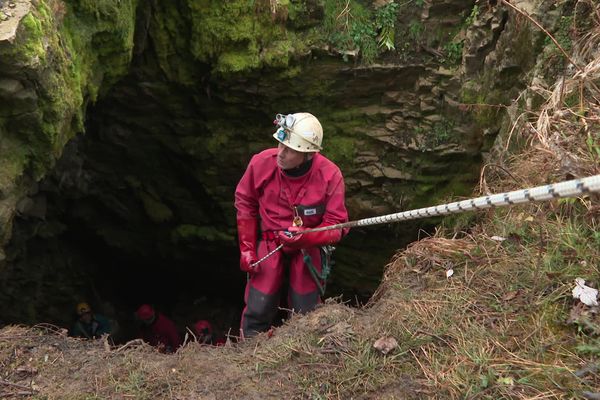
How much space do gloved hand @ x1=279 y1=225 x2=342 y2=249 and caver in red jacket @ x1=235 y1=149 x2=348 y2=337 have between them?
0.5 inches

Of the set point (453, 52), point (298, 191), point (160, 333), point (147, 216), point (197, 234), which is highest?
point (453, 52)

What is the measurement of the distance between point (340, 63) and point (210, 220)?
342 cm

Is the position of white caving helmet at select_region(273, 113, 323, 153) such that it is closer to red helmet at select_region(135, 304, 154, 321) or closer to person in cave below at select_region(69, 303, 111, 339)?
→ red helmet at select_region(135, 304, 154, 321)

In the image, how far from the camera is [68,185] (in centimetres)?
759

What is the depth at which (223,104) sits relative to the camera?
7043 millimetres

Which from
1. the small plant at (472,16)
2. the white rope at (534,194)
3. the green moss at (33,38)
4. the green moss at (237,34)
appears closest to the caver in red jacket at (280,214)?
the white rope at (534,194)

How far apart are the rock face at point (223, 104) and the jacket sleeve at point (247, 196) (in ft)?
5.22

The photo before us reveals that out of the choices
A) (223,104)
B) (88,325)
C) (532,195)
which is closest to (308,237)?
(532,195)

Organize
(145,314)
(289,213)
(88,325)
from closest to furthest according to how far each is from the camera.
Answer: (289,213), (88,325), (145,314)

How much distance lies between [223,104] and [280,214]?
9.55ft

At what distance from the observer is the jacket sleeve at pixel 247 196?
4680mm

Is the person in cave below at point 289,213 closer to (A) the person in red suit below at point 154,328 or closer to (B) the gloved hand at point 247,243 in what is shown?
(B) the gloved hand at point 247,243

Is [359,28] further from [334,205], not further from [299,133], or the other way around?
[334,205]

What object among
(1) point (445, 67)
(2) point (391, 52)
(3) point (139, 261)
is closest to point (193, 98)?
(2) point (391, 52)
